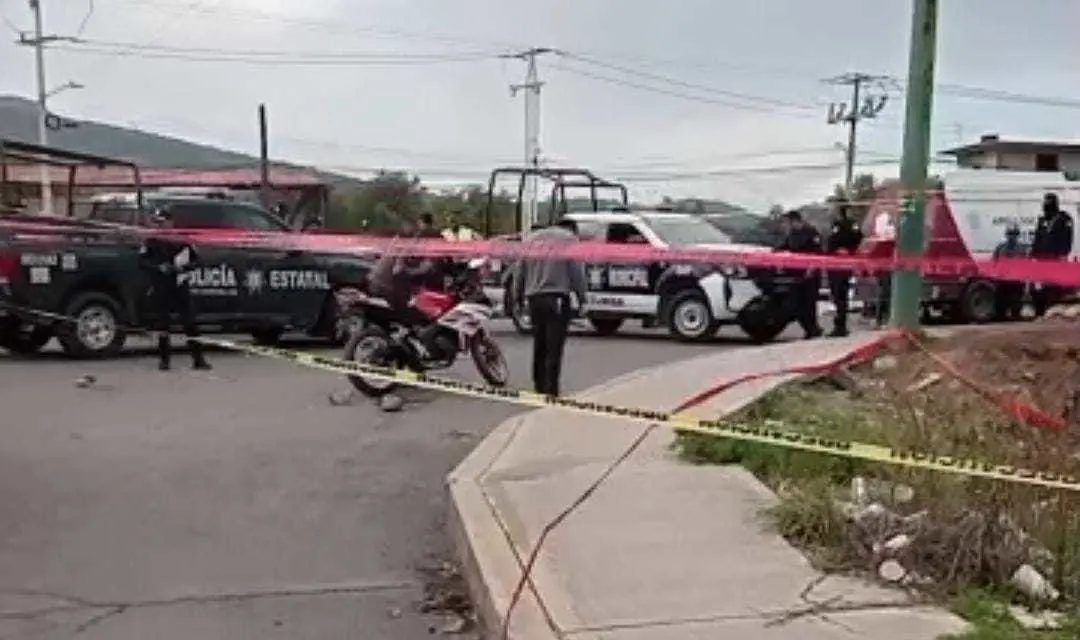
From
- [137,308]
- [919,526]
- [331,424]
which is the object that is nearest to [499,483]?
[919,526]

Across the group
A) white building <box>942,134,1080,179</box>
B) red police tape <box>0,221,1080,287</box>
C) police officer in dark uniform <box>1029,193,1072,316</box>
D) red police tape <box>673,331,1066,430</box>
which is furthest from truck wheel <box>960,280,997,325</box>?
white building <box>942,134,1080,179</box>

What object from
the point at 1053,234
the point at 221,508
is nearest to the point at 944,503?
the point at 221,508

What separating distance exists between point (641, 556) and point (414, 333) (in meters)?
6.67

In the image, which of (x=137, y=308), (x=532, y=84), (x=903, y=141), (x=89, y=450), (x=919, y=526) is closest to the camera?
(x=919, y=526)

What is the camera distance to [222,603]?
6.30 meters

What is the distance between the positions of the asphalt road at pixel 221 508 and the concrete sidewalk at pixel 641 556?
1.24 ft

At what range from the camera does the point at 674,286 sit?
65.1 ft

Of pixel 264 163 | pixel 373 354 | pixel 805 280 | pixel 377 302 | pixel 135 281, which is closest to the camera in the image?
pixel 373 354

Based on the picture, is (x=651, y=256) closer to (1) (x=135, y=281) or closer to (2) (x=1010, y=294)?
(1) (x=135, y=281)

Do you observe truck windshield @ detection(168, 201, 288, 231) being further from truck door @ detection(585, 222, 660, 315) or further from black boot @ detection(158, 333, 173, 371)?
truck door @ detection(585, 222, 660, 315)

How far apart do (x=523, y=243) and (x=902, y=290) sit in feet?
15.0

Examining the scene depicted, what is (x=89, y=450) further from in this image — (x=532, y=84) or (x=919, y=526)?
(x=532, y=84)

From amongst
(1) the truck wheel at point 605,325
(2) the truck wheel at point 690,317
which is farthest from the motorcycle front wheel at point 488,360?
(1) the truck wheel at point 605,325

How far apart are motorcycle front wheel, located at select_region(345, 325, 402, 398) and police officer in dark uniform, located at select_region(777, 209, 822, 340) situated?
786 centimetres
